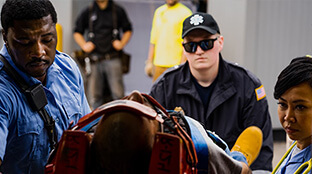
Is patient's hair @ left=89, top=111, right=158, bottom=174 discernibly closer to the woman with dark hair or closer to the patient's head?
the patient's head

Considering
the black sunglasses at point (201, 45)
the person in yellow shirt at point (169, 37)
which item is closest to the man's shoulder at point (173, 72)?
the black sunglasses at point (201, 45)

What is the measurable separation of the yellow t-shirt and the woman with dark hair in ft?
13.3

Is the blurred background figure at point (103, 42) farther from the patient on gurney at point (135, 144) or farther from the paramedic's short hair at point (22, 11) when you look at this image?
the patient on gurney at point (135, 144)

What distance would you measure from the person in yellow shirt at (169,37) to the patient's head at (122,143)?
4.70 m

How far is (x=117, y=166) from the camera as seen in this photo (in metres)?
1.17

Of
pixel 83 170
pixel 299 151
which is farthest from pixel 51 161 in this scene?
pixel 299 151

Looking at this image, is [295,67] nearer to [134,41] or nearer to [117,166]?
[117,166]

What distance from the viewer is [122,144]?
1.16m

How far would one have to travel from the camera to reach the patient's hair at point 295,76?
1880mm

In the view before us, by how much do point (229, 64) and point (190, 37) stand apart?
363mm

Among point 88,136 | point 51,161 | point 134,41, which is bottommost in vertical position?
A: point 134,41

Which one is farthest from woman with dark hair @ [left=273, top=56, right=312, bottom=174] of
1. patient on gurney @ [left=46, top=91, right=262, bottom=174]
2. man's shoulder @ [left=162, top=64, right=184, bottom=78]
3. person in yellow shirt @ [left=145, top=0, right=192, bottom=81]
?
person in yellow shirt @ [left=145, top=0, right=192, bottom=81]

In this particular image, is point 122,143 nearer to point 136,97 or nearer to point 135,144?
point 135,144

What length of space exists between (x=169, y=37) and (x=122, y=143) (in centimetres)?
493
